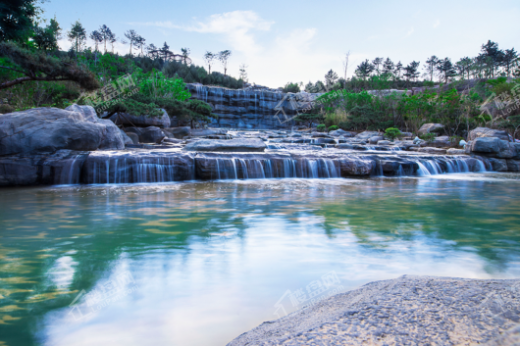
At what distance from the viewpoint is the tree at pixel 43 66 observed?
328 inches

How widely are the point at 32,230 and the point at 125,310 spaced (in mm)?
2836

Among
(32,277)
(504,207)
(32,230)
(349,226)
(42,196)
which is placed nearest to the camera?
(32,277)

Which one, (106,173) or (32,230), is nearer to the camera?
(32,230)

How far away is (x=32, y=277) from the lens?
2.79m

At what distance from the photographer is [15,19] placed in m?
10.4

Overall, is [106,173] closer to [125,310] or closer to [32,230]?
[32,230]

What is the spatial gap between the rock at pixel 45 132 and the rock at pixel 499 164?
50.1ft

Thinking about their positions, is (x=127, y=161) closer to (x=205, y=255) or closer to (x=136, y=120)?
(x=205, y=255)

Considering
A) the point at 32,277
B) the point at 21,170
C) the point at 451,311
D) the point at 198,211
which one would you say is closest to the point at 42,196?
the point at 21,170

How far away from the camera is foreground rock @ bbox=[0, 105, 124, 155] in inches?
326

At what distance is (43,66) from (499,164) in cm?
1677

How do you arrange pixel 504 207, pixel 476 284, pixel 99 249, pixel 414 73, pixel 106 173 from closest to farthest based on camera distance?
pixel 476 284 → pixel 99 249 → pixel 504 207 → pixel 106 173 → pixel 414 73

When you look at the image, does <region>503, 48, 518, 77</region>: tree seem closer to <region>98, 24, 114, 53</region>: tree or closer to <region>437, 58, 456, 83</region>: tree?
<region>437, 58, 456, 83</region>: tree

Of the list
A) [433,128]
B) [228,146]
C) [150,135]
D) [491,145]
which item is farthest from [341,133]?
[228,146]
